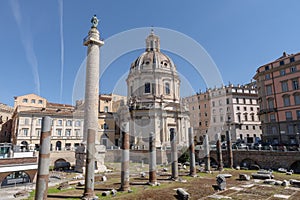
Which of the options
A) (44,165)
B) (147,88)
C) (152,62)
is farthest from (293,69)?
(44,165)

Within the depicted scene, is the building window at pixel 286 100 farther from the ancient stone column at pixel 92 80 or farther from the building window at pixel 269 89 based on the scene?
the ancient stone column at pixel 92 80

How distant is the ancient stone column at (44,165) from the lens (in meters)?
9.31

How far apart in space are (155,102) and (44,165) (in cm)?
2803

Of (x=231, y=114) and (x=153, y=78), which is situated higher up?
(x=153, y=78)


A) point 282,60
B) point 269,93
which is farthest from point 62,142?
point 282,60

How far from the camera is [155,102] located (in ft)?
121

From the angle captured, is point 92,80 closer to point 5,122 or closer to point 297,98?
point 297,98

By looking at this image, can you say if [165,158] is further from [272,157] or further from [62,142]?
[62,142]

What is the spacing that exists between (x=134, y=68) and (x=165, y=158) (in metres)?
21.0

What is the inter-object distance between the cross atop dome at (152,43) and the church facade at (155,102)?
90.1 inches

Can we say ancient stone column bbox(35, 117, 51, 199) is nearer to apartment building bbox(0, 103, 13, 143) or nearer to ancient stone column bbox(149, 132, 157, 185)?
ancient stone column bbox(149, 132, 157, 185)

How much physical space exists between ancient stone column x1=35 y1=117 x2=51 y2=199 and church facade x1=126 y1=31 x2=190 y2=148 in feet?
79.2

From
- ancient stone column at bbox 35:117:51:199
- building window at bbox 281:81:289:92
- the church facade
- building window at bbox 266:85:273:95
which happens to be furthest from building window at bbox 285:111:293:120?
ancient stone column at bbox 35:117:51:199

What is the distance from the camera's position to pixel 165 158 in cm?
2889
